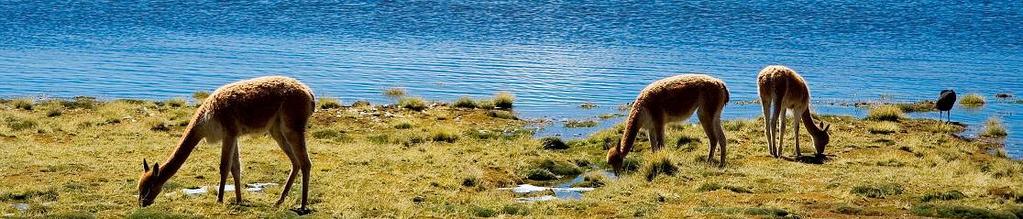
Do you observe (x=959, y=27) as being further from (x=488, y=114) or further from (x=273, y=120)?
(x=273, y=120)

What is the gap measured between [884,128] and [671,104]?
636cm

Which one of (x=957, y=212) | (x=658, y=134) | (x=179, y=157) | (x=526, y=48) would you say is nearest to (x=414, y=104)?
(x=658, y=134)

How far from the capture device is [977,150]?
56.3 feet

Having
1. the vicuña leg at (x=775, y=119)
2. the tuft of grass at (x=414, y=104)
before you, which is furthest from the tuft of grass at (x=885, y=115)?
the tuft of grass at (x=414, y=104)

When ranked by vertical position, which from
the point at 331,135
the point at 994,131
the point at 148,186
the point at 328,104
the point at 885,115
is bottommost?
the point at 994,131

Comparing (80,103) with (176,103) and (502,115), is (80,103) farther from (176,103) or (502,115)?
(502,115)

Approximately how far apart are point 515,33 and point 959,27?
19397mm

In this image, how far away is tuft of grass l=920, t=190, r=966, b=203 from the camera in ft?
39.3

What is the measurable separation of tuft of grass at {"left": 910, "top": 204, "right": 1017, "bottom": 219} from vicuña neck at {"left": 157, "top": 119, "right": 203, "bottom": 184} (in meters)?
6.69

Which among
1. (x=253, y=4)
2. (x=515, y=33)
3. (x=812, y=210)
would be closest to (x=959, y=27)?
(x=515, y=33)

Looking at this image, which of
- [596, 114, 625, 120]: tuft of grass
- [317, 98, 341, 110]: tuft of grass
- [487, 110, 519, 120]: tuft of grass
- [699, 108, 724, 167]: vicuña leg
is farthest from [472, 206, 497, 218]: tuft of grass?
[317, 98, 341, 110]: tuft of grass

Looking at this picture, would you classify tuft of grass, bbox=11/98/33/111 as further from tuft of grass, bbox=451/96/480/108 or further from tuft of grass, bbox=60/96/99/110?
tuft of grass, bbox=451/96/480/108

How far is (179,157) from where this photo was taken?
1076 centimetres

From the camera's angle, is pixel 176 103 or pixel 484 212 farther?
pixel 176 103
